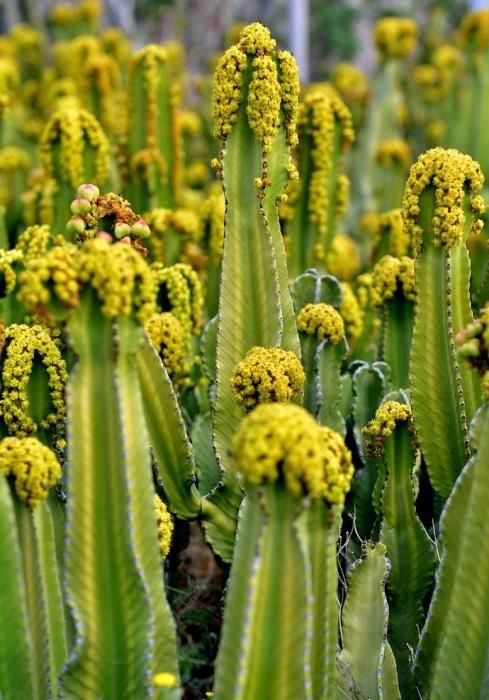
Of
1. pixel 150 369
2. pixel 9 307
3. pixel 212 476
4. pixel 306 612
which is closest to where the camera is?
pixel 306 612

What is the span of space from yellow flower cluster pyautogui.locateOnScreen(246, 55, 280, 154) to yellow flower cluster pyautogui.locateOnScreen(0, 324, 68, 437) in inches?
27.7

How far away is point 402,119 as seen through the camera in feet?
20.3

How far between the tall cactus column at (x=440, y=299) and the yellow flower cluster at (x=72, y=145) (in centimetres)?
148

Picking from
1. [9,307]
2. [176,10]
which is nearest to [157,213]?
[9,307]

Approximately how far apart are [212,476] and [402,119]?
4283 mm

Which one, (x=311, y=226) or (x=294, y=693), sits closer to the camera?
(x=294, y=693)

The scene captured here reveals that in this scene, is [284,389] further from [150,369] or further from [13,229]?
[13,229]

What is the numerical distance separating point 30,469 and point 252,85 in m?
1.07

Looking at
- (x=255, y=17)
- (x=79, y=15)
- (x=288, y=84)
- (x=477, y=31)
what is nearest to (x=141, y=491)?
(x=288, y=84)

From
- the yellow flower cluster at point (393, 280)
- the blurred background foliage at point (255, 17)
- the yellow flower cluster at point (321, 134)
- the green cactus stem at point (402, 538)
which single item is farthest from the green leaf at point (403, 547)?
the blurred background foliage at point (255, 17)

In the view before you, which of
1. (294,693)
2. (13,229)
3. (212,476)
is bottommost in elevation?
(294,693)

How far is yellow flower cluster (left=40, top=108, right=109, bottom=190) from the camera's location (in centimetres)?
325

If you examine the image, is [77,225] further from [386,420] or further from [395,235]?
[395,235]

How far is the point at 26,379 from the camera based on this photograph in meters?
2.07
